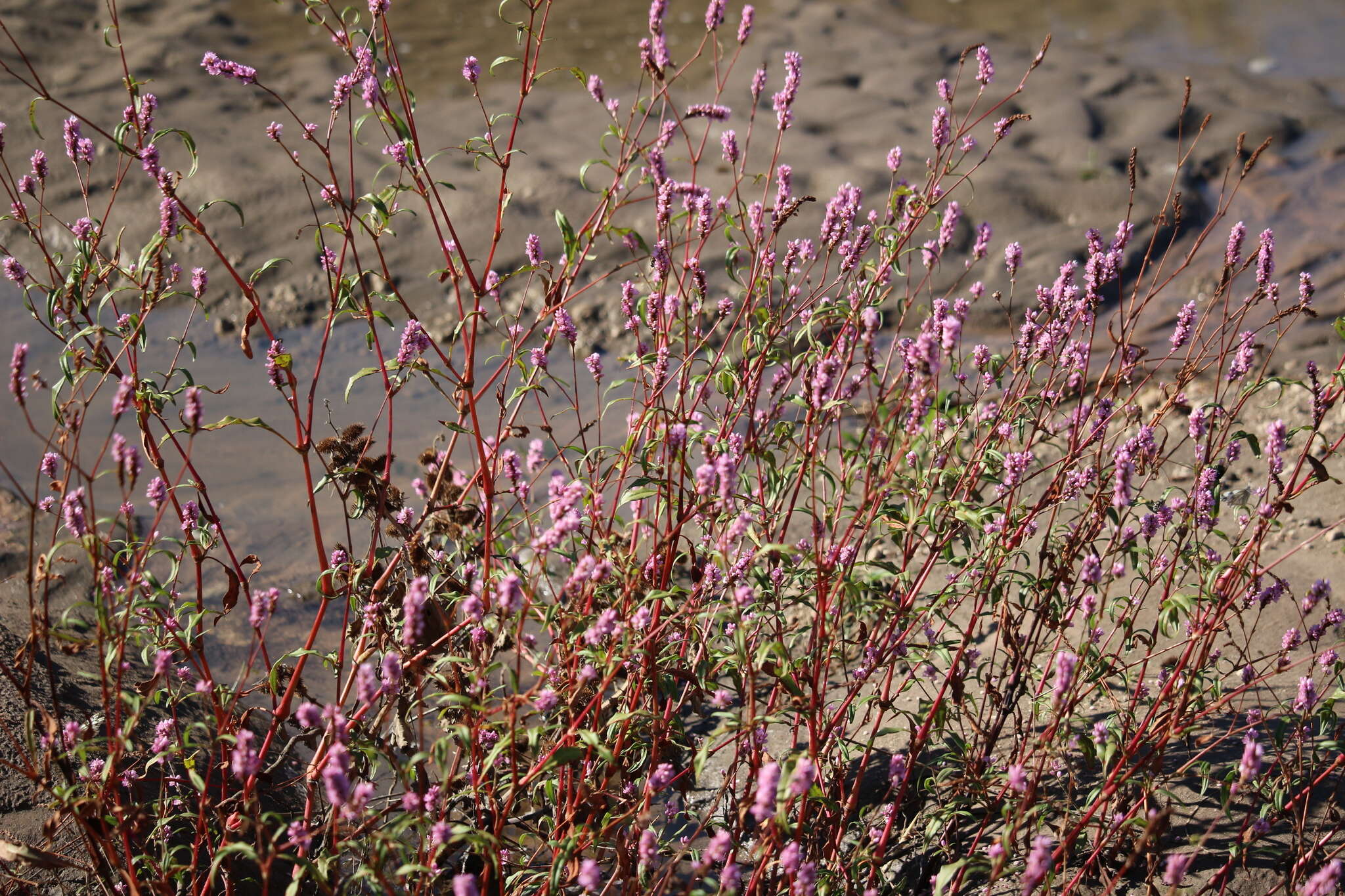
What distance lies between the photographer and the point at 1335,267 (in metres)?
6.58

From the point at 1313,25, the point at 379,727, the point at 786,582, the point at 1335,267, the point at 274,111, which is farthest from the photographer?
the point at 1313,25

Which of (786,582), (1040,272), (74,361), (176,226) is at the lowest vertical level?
(1040,272)

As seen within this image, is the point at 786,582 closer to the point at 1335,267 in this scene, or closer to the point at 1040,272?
the point at 1040,272

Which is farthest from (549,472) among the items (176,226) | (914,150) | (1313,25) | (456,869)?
(1313,25)

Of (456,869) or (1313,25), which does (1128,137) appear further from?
(456,869)

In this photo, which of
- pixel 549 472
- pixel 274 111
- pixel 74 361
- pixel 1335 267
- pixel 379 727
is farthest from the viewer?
pixel 274 111

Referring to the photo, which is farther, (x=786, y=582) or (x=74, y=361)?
(x=786, y=582)

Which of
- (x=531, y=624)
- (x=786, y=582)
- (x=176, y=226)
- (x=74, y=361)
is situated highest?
(x=176, y=226)

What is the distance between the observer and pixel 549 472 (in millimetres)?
5469

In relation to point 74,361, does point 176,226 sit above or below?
above

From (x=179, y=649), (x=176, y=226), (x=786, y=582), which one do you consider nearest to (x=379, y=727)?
(x=179, y=649)

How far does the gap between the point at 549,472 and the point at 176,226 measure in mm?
3194

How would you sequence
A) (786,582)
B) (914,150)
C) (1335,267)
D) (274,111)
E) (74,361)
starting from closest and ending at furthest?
1. (74,361)
2. (786,582)
3. (1335,267)
4. (914,150)
5. (274,111)

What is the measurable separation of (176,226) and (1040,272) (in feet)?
18.2
